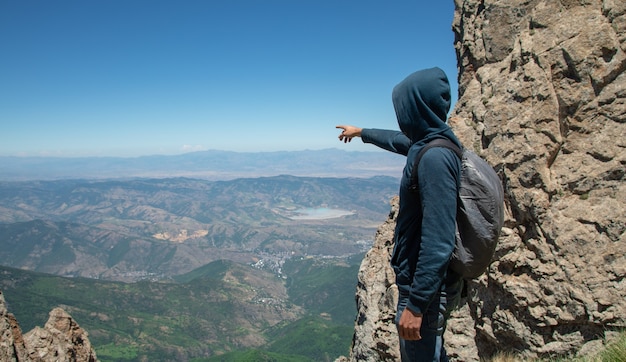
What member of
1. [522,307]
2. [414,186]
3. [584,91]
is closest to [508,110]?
[584,91]

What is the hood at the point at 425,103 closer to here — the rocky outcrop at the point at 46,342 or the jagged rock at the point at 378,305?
the jagged rock at the point at 378,305

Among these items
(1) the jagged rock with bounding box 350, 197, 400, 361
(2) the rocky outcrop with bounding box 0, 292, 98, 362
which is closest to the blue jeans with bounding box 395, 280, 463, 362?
(1) the jagged rock with bounding box 350, 197, 400, 361

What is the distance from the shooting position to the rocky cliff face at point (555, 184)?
605 cm

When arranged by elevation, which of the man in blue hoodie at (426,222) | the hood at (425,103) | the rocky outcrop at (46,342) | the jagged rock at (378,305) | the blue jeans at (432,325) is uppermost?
the hood at (425,103)

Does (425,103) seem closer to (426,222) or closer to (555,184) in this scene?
(426,222)

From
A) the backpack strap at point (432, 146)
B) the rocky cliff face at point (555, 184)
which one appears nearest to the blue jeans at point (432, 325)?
the backpack strap at point (432, 146)

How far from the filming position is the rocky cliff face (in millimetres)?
6047

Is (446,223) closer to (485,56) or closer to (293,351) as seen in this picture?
(485,56)

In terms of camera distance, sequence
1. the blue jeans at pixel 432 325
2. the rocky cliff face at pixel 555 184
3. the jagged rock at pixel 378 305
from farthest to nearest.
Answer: the jagged rock at pixel 378 305, the rocky cliff face at pixel 555 184, the blue jeans at pixel 432 325

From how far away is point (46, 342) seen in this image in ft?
53.5

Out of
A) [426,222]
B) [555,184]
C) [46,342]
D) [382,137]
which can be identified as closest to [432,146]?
[426,222]

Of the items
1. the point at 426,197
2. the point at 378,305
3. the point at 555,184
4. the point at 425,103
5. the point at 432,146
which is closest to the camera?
the point at 426,197

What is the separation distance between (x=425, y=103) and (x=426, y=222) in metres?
1.17

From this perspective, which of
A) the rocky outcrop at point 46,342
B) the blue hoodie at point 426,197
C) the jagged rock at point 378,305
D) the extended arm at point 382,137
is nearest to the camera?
the blue hoodie at point 426,197
